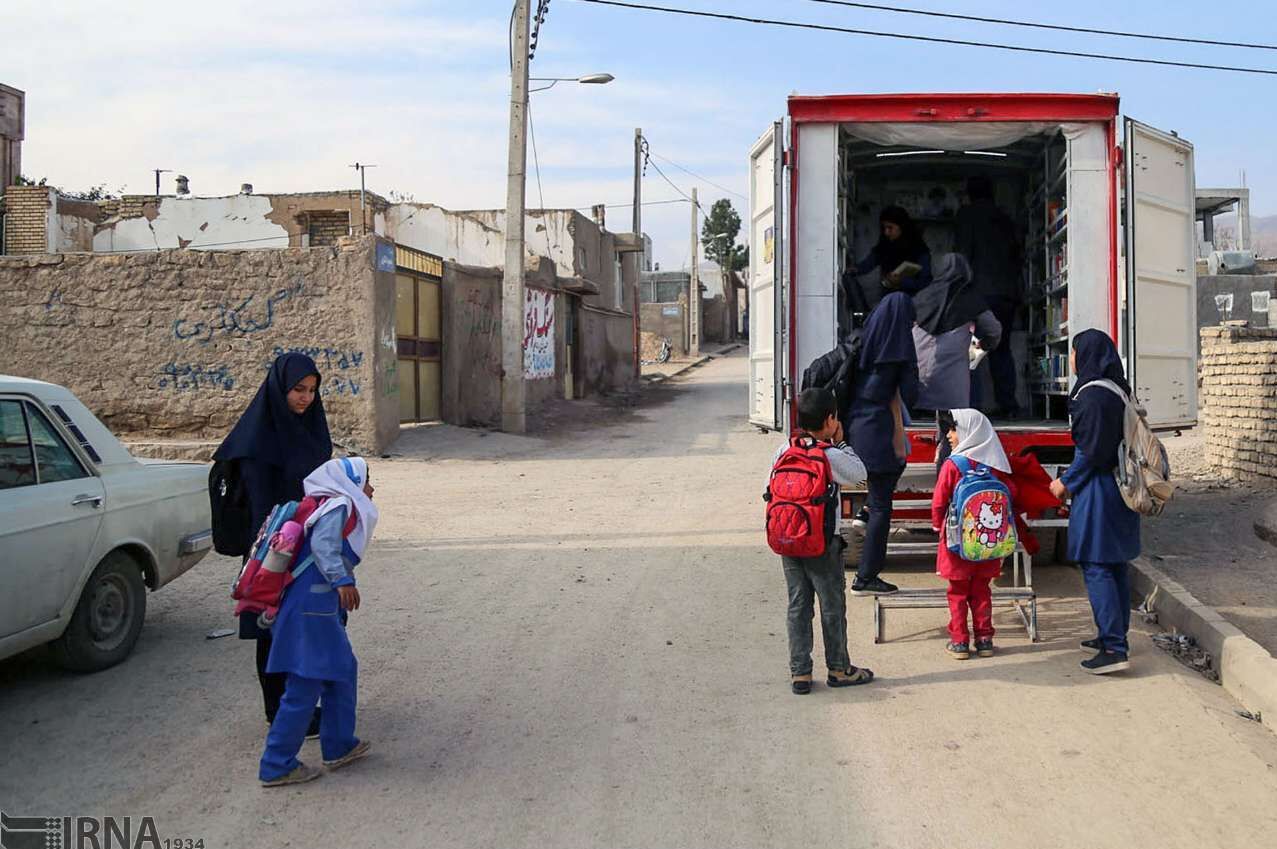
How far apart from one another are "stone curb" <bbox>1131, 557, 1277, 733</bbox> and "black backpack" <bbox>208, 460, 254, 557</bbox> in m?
4.29

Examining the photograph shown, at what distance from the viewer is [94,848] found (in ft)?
11.3

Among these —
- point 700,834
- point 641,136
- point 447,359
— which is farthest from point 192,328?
point 641,136

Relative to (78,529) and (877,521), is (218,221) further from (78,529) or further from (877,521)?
(877,521)

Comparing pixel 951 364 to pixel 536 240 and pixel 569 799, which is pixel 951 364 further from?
pixel 536 240

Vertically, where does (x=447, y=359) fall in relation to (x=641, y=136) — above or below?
below

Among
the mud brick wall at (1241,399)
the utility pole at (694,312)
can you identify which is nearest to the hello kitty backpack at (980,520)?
the mud brick wall at (1241,399)

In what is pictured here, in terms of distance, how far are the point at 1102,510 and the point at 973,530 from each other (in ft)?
1.96

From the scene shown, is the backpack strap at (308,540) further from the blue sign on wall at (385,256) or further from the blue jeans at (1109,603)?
the blue sign on wall at (385,256)

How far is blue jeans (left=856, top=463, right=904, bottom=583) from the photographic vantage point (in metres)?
5.96

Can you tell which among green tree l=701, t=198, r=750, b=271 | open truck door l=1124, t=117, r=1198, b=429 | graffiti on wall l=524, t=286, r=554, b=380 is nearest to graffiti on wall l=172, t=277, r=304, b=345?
graffiti on wall l=524, t=286, r=554, b=380

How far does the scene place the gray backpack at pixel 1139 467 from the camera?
493cm

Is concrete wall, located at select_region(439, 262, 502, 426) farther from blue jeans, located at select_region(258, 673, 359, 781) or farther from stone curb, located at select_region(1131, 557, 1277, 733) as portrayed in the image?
blue jeans, located at select_region(258, 673, 359, 781)

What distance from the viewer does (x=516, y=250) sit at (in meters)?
16.5

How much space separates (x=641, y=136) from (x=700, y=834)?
35.9 metres
